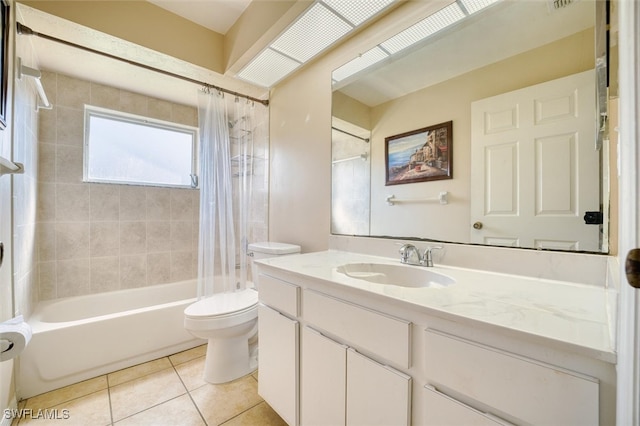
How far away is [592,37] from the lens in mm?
892

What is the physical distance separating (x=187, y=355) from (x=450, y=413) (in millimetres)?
1996

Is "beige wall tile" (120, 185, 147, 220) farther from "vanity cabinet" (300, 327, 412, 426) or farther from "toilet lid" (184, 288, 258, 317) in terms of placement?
"vanity cabinet" (300, 327, 412, 426)

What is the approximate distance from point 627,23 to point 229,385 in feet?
6.98

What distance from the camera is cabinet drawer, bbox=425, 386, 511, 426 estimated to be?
0.61 metres

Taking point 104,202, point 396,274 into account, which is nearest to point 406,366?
point 396,274

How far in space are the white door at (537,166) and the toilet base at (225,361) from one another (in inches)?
63.1

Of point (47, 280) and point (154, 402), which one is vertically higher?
point (47, 280)

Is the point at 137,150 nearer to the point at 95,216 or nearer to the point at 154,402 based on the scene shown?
the point at 95,216

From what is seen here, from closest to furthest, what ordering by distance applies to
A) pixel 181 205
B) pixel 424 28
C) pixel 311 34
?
pixel 424 28 → pixel 311 34 → pixel 181 205

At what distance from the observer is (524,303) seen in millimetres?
714

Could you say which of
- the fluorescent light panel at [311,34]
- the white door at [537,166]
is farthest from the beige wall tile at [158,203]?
the white door at [537,166]

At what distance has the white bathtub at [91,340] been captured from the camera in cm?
153

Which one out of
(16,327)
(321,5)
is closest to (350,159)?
(321,5)

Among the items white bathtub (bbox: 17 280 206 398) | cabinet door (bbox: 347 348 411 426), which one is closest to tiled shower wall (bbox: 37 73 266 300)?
white bathtub (bbox: 17 280 206 398)
